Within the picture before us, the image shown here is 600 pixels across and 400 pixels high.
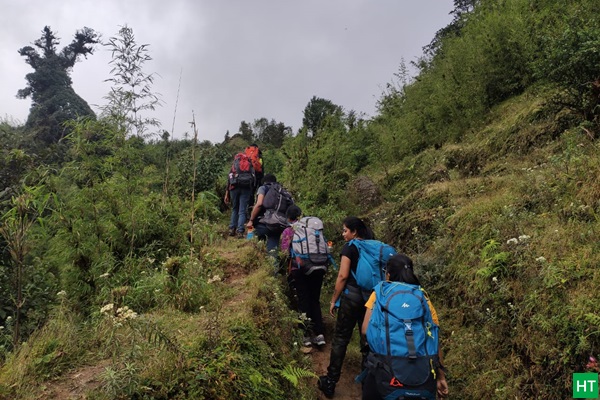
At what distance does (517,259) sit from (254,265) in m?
3.42

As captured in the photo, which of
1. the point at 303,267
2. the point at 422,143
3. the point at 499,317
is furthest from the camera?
the point at 422,143

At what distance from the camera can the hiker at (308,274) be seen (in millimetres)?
4816

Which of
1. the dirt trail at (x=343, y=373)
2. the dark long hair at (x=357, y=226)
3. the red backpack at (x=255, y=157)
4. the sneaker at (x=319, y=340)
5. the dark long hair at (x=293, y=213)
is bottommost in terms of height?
the dirt trail at (x=343, y=373)

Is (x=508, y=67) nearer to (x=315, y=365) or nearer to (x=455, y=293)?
(x=455, y=293)

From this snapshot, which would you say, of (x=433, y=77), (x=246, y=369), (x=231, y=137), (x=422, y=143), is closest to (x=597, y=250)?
(x=246, y=369)

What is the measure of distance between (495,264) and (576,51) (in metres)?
4.26

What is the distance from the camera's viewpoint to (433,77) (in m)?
12.2

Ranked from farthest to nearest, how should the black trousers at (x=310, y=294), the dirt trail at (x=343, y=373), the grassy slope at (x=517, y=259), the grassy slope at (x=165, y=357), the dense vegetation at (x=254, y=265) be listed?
the black trousers at (x=310, y=294)
the dirt trail at (x=343, y=373)
the grassy slope at (x=517, y=259)
the dense vegetation at (x=254, y=265)
the grassy slope at (x=165, y=357)

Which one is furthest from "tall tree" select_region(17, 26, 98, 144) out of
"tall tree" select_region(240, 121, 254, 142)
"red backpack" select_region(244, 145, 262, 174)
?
"red backpack" select_region(244, 145, 262, 174)

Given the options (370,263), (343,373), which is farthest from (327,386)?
(370,263)

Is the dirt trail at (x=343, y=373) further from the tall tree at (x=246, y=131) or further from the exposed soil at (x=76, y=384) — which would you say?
the tall tree at (x=246, y=131)

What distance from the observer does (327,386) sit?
13.4ft

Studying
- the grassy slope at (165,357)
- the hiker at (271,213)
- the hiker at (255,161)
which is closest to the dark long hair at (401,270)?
the grassy slope at (165,357)

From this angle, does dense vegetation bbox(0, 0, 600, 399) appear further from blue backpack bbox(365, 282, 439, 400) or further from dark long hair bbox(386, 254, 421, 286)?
dark long hair bbox(386, 254, 421, 286)
